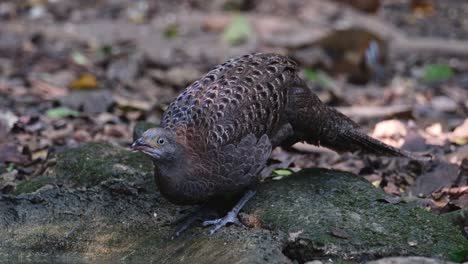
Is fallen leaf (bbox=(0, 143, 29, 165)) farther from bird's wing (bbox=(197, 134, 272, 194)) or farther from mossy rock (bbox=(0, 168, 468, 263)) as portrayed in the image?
bird's wing (bbox=(197, 134, 272, 194))

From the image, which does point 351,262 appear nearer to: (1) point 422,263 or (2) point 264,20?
(1) point 422,263

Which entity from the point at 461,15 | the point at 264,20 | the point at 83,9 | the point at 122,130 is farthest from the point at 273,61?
the point at 461,15

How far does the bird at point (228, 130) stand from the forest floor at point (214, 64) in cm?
94

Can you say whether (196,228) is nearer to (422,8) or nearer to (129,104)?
(129,104)

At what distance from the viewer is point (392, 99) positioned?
9852 mm

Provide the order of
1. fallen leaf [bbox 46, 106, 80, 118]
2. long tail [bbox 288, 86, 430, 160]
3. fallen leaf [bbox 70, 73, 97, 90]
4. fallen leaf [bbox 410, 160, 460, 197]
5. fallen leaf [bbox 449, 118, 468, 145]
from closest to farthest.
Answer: long tail [bbox 288, 86, 430, 160], fallen leaf [bbox 410, 160, 460, 197], fallen leaf [bbox 449, 118, 468, 145], fallen leaf [bbox 46, 106, 80, 118], fallen leaf [bbox 70, 73, 97, 90]

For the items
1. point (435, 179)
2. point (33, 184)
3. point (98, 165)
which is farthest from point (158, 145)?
point (435, 179)

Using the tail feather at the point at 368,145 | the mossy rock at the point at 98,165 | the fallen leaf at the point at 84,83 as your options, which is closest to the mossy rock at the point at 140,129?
the mossy rock at the point at 98,165

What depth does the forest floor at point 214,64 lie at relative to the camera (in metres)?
6.22

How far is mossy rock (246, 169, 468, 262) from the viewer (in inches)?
158

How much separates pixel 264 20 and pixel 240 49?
1.00 metres

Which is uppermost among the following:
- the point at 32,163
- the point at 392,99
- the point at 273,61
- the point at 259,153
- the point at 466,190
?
the point at 273,61

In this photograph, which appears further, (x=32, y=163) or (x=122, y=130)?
(x=122, y=130)

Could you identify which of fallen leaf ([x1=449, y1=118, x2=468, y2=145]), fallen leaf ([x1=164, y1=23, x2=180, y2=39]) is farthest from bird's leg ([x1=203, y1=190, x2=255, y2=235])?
fallen leaf ([x1=164, y1=23, x2=180, y2=39])
